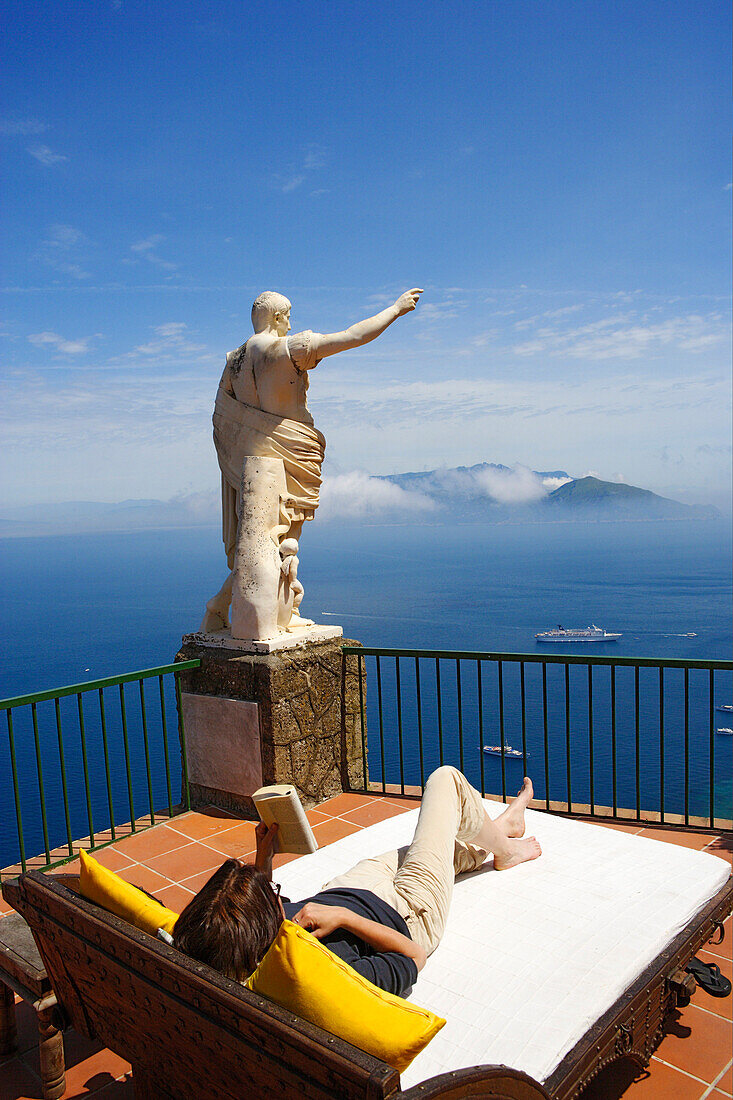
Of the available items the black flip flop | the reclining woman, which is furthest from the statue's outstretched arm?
the black flip flop

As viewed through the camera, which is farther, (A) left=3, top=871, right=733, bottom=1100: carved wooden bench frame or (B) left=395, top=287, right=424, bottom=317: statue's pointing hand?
(B) left=395, top=287, right=424, bottom=317: statue's pointing hand

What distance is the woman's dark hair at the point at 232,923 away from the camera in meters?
1.55

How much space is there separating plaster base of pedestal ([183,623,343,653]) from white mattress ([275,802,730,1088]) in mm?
→ 1444

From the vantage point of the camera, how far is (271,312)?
4.53m

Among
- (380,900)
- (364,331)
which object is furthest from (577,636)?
(380,900)

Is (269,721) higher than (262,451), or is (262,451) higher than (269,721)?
(262,451)

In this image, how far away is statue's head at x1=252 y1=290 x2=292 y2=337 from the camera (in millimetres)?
4520

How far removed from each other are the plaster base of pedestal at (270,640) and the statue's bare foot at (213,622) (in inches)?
2.0

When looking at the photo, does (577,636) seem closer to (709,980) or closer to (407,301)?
(407,301)

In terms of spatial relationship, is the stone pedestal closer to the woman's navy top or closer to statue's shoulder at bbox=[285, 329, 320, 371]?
statue's shoulder at bbox=[285, 329, 320, 371]

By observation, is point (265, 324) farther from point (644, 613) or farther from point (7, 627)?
point (644, 613)

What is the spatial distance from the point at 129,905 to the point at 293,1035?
82cm

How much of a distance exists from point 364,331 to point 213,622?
83.1 inches

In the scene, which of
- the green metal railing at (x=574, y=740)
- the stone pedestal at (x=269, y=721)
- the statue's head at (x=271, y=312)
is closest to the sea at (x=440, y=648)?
the green metal railing at (x=574, y=740)
